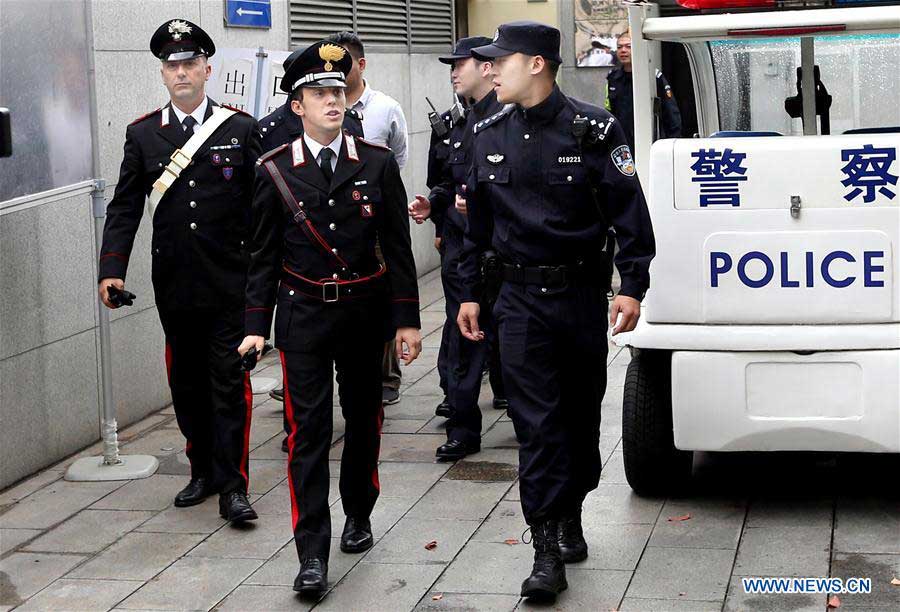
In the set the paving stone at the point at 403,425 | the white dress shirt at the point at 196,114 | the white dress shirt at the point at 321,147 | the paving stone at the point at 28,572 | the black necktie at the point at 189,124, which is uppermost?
the white dress shirt at the point at 196,114

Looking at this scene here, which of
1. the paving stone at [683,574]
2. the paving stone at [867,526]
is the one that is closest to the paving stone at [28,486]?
the paving stone at [683,574]

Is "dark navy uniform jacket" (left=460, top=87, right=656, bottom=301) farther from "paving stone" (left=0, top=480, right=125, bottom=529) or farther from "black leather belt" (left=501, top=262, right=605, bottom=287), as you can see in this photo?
"paving stone" (left=0, top=480, right=125, bottom=529)

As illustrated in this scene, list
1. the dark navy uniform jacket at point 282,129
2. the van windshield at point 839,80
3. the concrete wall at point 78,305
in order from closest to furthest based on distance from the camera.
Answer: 1. the van windshield at point 839,80
2. the concrete wall at point 78,305
3. the dark navy uniform jacket at point 282,129

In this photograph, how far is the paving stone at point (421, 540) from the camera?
550 cm

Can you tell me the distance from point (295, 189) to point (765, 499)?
2.37 metres

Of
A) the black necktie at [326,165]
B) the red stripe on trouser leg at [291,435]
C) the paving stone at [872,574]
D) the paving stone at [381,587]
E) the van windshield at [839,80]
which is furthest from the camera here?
the van windshield at [839,80]

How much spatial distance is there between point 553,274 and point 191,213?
1881mm

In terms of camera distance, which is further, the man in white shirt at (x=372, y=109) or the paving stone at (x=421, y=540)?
the man in white shirt at (x=372, y=109)

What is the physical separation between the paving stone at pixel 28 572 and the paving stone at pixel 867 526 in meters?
2.91

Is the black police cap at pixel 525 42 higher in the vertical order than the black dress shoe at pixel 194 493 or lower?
higher

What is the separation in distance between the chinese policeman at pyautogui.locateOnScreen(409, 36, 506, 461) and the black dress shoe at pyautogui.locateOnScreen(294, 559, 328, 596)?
190 centimetres

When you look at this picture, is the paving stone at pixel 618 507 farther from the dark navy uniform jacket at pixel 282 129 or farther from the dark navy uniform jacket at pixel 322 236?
the dark navy uniform jacket at pixel 282 129

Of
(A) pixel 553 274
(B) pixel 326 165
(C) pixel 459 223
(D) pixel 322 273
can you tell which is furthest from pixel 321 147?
(C) pixel 459 223

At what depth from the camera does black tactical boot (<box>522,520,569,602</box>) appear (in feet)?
16.1
